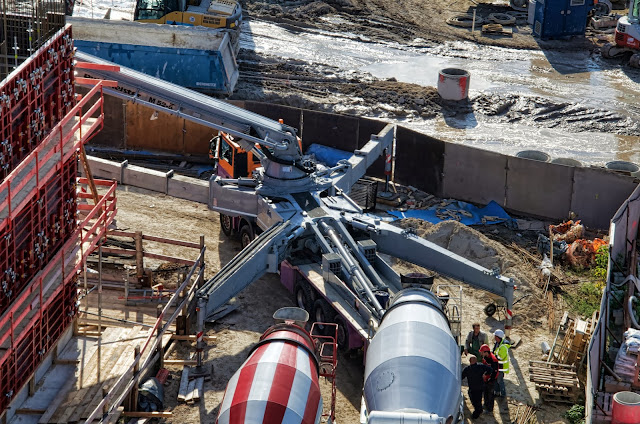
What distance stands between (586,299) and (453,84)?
15.0m

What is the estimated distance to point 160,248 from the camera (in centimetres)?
2969

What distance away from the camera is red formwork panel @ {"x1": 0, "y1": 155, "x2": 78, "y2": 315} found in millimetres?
18859

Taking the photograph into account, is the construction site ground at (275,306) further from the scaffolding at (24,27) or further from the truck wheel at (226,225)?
the scaffolding at (24,27)

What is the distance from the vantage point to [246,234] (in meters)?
29.2

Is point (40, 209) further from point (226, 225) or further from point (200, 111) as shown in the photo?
point (226, 225)

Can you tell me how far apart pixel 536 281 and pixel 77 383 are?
13210 millimetres

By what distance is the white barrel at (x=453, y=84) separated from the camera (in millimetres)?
40406

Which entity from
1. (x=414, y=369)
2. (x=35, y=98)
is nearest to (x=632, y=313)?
(x=414, y=369)

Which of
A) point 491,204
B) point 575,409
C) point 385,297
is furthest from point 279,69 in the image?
point 575,409

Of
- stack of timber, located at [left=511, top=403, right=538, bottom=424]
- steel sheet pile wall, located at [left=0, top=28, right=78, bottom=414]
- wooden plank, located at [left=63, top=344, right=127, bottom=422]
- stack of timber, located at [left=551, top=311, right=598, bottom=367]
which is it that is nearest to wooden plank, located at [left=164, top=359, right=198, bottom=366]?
wooden plank, located at [left=63, top=344, right=127, bottom=422]

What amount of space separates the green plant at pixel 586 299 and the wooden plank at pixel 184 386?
10.8 m

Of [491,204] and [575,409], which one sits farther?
[491,204]

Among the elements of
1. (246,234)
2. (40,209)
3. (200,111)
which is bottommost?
(246,234)

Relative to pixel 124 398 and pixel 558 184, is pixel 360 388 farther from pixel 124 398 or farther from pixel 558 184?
pixel 558 184
